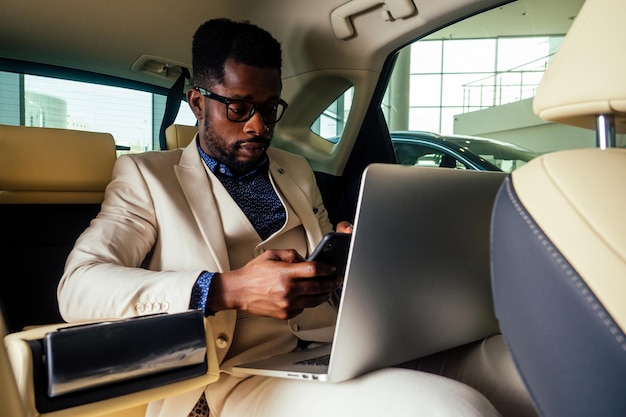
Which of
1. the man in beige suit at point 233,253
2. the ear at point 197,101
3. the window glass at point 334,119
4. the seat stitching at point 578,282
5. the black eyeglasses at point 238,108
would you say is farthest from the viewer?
the window glass at point 334,119

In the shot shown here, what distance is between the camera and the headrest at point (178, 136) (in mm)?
1634

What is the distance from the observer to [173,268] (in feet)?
3.69

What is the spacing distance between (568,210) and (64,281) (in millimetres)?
882

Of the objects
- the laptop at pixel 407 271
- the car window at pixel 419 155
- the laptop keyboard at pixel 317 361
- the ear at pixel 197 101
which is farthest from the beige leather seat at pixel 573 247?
the car window at pixel 419 155

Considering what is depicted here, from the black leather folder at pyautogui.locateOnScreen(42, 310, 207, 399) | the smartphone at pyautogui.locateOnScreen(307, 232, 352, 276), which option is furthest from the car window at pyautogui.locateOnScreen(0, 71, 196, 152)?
the black leather folder at pyautogui.locateOnScreen(42, 310, 207, 399)

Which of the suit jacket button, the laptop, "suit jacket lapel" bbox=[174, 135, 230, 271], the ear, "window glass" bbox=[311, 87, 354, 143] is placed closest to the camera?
the laptop

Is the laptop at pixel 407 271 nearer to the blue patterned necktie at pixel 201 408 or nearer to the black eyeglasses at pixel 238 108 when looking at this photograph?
the blue patterned necktie at pixel 201 408

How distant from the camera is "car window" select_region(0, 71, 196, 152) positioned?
167cm

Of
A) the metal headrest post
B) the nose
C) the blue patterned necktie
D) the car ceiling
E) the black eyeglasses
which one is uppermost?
the car ceiling

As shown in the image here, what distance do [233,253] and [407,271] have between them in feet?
1.77

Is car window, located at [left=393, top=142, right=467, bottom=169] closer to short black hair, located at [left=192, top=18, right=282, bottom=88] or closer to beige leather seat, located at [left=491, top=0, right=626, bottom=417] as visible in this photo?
short black hair, located at [left=192, top=18, right=282, bottom=88]

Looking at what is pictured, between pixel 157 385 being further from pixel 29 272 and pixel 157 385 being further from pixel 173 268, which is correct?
pixel 29 272

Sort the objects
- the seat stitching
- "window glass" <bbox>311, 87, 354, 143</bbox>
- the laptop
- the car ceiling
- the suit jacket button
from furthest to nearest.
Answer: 1. "window glass" <bbox>311, 87, 354, 143</bbox>
2. the car ceiling
3. the suit jacket button
4. the laptop
5. the seat stitching

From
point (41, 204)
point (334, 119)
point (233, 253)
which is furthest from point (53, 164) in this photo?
point (334, 119)
